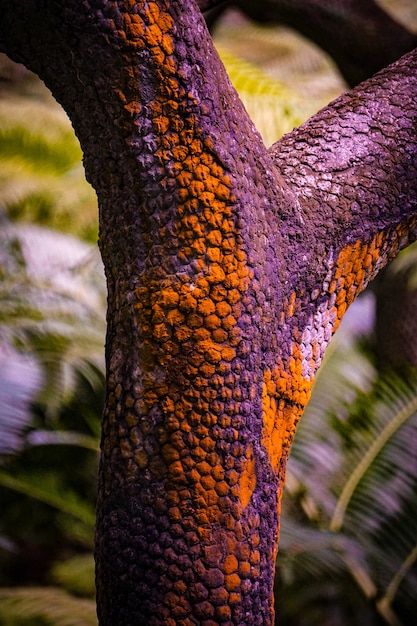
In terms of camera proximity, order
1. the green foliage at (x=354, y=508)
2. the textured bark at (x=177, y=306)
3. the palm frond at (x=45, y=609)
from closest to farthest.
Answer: the textured bark at (x=177, y=306)
the palm frond at (x=45, y=609)
the green foliage at (x=354, y=508)

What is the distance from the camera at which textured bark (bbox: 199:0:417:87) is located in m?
1.09

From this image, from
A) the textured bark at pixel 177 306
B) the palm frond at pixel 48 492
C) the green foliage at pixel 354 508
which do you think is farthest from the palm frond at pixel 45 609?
the textured bark at pixel 177 306

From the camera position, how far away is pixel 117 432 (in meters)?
0.37

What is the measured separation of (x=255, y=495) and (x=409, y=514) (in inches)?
46.3

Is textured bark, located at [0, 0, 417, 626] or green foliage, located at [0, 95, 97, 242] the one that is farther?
green foliage, located at [0, 95, 97, 242]

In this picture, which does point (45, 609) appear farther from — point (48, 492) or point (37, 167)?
point (37, 167)

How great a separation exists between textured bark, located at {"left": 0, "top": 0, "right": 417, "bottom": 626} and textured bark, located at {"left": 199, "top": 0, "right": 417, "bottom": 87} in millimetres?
817

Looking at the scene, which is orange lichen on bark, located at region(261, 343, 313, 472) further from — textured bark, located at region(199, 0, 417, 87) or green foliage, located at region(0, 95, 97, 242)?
green foliage, located at region(0, 95, 97, 242)

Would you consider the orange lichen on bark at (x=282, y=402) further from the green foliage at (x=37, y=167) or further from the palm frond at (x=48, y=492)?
the green foliage at (x=37, y=167)

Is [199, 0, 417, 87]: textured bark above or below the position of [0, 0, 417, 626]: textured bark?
above

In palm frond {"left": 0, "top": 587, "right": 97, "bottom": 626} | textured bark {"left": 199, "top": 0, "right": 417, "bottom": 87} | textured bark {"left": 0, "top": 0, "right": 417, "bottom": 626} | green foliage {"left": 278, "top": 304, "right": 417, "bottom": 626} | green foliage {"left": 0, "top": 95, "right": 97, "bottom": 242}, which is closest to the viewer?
textured bark {"left": 0, "top": 0, "right": 417, "bottom": 626}

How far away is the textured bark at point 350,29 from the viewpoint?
3.58 ft

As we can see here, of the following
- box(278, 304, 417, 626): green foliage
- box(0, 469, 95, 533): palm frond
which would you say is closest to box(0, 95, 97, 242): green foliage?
box(0, 469, 95, 533): palm frond

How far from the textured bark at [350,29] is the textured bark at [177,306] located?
82 cm
